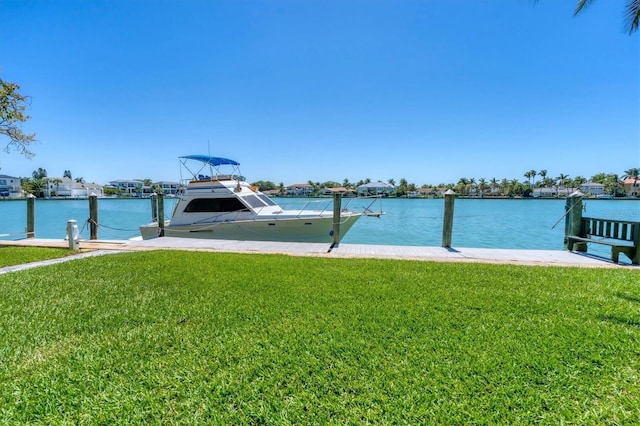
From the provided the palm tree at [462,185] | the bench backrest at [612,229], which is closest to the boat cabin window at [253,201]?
the bench backrest at [612,229]

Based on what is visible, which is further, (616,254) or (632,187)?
(632,187)

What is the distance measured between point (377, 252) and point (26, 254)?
8002 millimetres

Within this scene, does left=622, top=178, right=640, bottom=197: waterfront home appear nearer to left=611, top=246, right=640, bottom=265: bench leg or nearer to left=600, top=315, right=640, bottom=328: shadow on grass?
left=611, top=246, right=640, bottom=265: bench leg

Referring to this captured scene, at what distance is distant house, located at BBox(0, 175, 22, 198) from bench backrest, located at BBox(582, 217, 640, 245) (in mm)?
114613

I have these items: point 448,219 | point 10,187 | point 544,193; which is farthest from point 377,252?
point 10,187

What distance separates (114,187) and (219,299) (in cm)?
12561

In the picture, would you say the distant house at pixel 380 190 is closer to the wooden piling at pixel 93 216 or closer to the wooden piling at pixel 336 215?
the wooden piling at pixel 336 215

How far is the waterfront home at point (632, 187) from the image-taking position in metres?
83.4

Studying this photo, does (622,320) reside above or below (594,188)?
below

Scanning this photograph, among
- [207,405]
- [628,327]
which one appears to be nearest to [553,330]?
[628,327]

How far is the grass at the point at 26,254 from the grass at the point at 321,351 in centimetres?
208

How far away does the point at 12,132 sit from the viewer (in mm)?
7707

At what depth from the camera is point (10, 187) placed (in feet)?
275

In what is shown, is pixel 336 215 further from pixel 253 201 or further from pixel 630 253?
pixel 630 253
